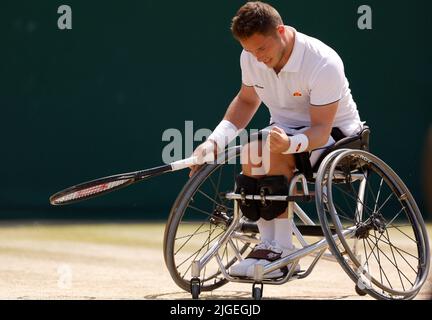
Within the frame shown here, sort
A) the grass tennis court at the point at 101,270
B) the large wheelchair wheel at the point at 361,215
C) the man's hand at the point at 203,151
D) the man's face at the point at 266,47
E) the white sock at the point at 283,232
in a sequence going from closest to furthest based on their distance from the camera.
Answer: the large wheelchair wheel at the point at 361,215
the man's face at the point at 266,47
the white sock at the point at 283,232
the man's hand at the point at 203,151
the grass tennis court at the point at 101,270

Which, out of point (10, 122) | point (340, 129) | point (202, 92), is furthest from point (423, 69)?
point (340, 129)

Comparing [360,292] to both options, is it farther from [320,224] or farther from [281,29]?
[281,29]

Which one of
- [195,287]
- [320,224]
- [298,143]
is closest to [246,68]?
[298,143]

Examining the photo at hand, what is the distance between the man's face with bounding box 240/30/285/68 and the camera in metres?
3.82

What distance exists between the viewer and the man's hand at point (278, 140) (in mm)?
3760

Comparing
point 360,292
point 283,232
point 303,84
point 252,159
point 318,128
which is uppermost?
point 303,84

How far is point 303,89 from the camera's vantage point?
399 cm

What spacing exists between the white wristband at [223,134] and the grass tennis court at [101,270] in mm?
611

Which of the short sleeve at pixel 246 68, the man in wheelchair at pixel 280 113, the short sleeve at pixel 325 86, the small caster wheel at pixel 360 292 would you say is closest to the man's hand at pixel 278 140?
the man in wheelchair at pixel 280 113

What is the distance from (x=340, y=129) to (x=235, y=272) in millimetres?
729

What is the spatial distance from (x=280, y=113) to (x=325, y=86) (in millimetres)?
287

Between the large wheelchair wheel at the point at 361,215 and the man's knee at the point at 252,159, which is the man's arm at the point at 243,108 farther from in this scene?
the large wheelchair wheel at the point at 361,215

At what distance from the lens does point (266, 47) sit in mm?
3863

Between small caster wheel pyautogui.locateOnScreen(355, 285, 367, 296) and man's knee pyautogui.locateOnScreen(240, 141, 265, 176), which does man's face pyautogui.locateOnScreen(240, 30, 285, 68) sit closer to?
man's knee pyautogui.locateOnScreen(240, 141, 265, 176)
